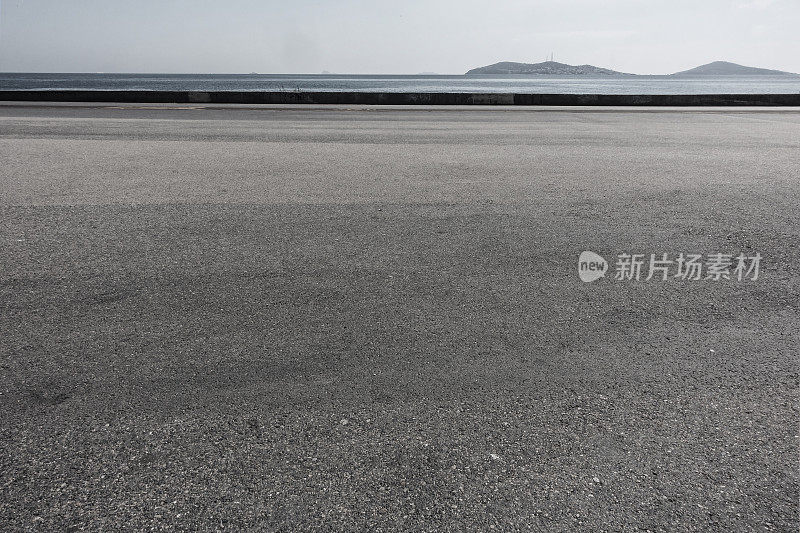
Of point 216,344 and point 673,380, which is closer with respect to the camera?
point 673,380

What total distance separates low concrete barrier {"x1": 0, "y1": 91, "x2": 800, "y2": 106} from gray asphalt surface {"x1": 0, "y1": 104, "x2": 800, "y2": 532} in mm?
17616

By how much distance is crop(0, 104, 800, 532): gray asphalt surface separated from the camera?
2074 millimetres

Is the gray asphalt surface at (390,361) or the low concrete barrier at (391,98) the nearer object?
the gray asphalt surface at (390,361)

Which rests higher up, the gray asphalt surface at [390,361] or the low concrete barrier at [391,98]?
the low concrete barrier at [391,98]

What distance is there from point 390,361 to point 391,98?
22.7m

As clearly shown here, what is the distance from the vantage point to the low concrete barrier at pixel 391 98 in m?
23.7

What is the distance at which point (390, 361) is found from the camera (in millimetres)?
3041

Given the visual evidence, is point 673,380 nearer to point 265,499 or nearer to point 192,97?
point 265,499

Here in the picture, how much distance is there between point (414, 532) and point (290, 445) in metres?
0.67

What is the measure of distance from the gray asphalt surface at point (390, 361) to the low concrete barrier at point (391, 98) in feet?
57.8

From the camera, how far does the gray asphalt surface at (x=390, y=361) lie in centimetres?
207

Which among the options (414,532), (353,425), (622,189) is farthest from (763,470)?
(622,189)

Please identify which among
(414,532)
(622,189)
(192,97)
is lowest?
(414,532)

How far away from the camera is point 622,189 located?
721 cm
